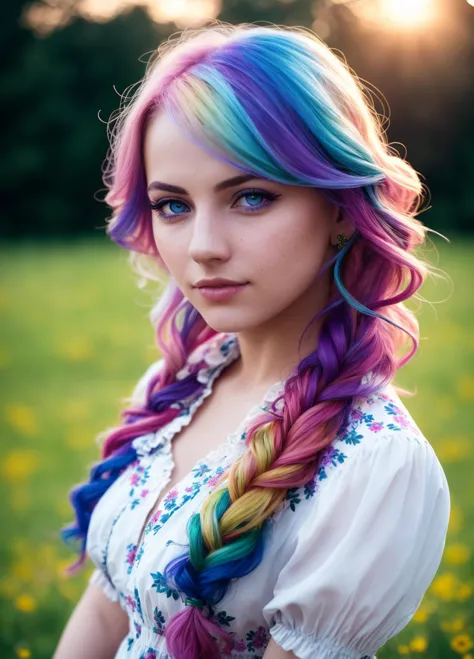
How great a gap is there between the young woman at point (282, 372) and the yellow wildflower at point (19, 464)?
360 centimetres

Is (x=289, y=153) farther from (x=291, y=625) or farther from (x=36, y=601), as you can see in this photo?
(x=36, y=601)

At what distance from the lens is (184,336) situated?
7.32 feet

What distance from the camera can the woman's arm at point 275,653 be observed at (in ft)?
4.93

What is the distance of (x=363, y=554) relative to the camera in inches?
57.0

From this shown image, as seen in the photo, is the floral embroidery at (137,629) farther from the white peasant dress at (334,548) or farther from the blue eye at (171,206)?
the blue eye at (171,206)

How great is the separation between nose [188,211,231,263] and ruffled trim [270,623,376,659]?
78 cm

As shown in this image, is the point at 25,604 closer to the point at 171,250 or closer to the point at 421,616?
the point at 421,616

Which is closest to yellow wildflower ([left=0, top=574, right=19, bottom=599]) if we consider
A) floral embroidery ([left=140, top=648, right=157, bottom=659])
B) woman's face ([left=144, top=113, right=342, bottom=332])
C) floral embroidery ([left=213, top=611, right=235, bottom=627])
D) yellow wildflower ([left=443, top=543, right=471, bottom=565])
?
floral embroidery ([left=140, top=648, right=157, bottom=659])

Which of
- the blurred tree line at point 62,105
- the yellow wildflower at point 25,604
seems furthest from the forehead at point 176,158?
the blurred tree line at point 62,105

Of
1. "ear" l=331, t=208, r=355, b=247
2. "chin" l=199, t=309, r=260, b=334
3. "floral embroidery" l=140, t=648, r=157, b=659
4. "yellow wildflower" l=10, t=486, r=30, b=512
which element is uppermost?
"ear" l=331, t=208, r=355, b=247

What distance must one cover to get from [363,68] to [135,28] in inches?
519

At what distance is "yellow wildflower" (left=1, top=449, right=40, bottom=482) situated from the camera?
526 cm

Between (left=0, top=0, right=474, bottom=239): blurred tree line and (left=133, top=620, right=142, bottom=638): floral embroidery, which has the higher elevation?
(left=0, top=0, right=474, bottom=239): blurred tree line

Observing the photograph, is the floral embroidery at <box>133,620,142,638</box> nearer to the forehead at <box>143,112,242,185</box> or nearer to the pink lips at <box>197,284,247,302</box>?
the pink lips at <box>197,284,247,302</box>
